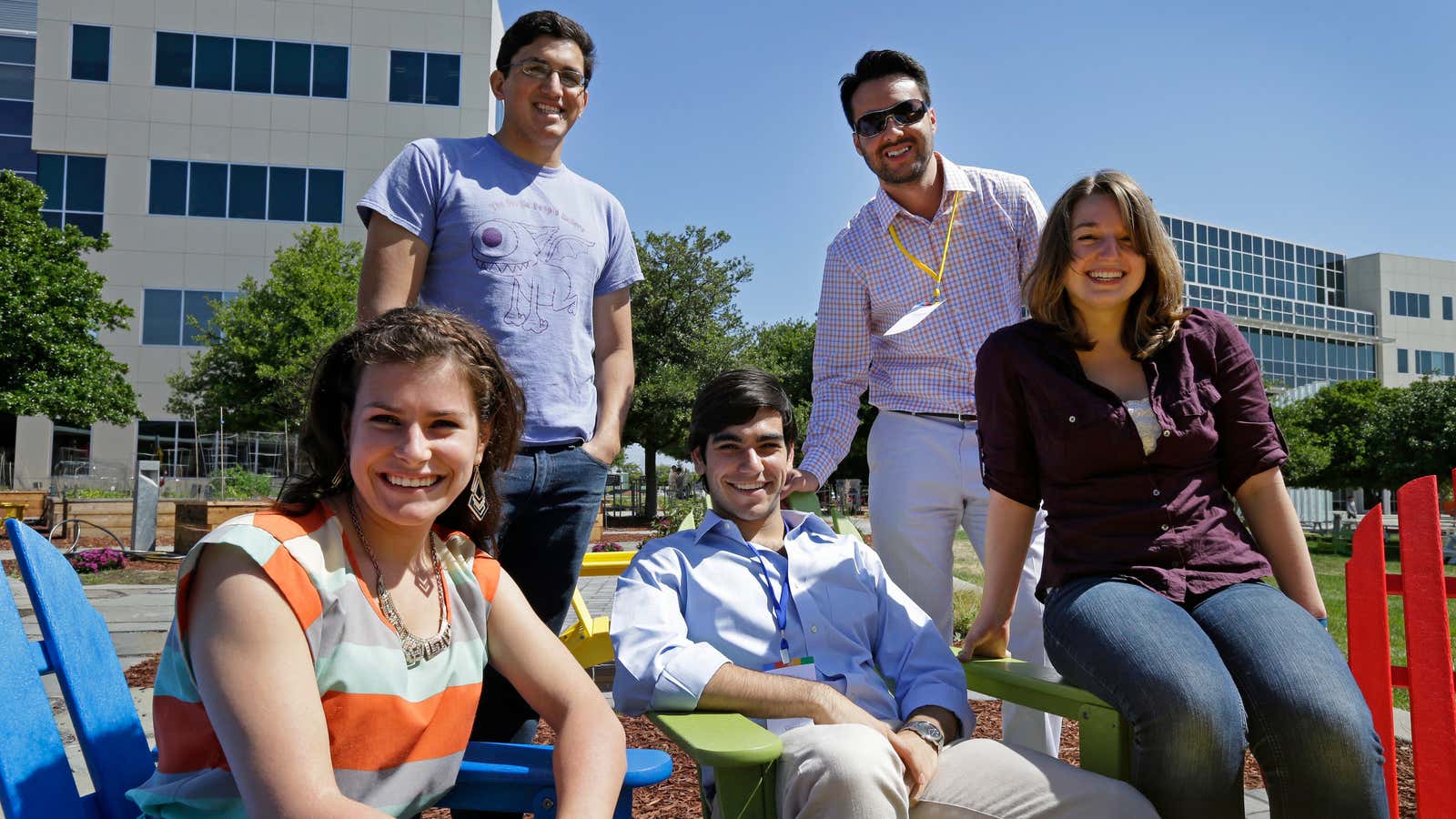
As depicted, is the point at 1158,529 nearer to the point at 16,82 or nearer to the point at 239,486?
the point at 239,486

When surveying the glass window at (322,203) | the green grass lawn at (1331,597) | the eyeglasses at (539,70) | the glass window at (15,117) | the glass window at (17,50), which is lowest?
the green grass lawn at (1331,597)

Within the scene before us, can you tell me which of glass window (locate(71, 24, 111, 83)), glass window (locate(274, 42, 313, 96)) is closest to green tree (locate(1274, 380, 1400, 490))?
glass window (locate(274, 42, 313, 96))

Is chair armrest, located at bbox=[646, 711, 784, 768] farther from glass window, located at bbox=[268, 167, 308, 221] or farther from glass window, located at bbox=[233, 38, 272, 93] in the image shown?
glass window, located at bbox=[233, 38, 272, 93]

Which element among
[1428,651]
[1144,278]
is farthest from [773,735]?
[1428,651]

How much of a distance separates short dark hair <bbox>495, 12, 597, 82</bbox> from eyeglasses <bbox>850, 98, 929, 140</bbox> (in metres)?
0.98

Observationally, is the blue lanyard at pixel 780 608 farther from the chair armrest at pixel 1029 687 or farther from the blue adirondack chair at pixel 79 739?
the blue adirondack chair at pixel 79 739

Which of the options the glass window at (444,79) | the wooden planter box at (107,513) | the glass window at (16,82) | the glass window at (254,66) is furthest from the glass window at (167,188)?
the wooden planter box at (107,513)

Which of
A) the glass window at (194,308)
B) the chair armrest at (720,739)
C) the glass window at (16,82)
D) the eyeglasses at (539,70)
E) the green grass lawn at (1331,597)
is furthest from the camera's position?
the glass window at (16,82)

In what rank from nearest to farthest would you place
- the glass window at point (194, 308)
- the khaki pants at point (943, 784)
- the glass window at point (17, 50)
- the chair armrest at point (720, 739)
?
1. the chair armrest at point (720, 739)
2. the khaki pants at point (943, 784)
3. the glass window at point (194, 308)
4. the glass window at point (17, 50)

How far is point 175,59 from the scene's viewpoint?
101 ft

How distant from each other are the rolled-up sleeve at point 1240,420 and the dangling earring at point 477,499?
189 centimetres

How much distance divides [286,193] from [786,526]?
1272 inches

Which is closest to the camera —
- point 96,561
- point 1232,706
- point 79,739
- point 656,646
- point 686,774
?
point 79,739

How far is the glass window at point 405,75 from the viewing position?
31.5 meters
